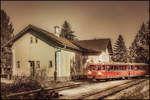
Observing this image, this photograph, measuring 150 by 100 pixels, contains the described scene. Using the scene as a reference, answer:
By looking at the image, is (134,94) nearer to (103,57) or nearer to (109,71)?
(109,71)

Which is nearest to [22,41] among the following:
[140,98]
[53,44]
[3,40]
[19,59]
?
[19,59]

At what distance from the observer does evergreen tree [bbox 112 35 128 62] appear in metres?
50.7

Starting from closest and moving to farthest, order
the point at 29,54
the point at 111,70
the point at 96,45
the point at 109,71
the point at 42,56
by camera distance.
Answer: the point at 109,71
the point at 111,70
the point at 42,56
the point at 29,54
the point at 96,45

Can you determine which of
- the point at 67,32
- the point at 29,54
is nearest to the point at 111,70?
the point at 29,54

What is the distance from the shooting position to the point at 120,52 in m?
53.6

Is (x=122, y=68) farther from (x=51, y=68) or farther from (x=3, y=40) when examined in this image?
(x=3, y=40)

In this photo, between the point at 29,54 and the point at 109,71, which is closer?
the point at 109,71

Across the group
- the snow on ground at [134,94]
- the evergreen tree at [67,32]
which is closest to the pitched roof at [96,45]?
the evergreen tree at [67,32]

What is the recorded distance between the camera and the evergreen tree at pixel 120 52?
5069 cm

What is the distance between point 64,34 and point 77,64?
2936 cm

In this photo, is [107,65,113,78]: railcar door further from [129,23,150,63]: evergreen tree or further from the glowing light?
the glowing light

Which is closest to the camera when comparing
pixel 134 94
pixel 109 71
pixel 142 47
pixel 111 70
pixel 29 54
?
pixel 134 94

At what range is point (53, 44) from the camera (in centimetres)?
2444

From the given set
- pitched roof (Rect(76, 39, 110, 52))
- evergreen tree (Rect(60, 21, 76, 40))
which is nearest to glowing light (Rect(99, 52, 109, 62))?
pitched roof (Rect(76, 39, 110, 52))
